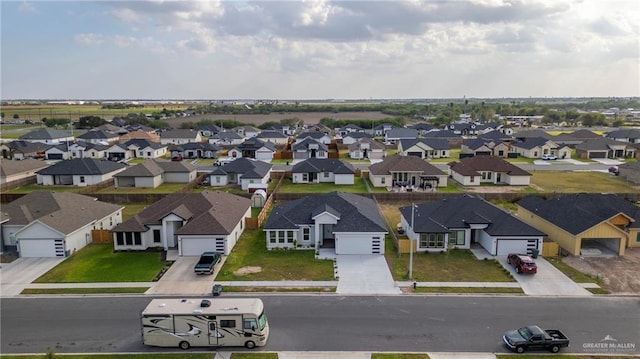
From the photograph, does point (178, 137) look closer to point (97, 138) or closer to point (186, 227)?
point (97, 138)

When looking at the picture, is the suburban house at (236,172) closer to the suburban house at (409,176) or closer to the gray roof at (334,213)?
the suburban house at (409,176)

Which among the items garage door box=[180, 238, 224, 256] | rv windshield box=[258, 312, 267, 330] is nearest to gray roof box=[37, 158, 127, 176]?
garage door box=[180, 238, 224, 256]

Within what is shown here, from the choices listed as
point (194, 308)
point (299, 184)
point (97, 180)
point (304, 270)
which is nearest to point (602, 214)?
point (304, 270)

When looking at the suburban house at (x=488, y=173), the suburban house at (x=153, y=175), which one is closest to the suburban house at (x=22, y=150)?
the suburban house at (x=153, y=175)

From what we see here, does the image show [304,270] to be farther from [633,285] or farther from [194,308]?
[633,285]

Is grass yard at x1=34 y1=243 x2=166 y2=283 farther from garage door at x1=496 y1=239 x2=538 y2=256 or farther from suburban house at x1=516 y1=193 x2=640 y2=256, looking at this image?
suburban house at x1=516 y1=193 x2=640 y2=256

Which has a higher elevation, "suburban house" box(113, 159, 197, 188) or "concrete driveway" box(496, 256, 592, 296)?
"suburban house" box(113, 159, 197, 188)
